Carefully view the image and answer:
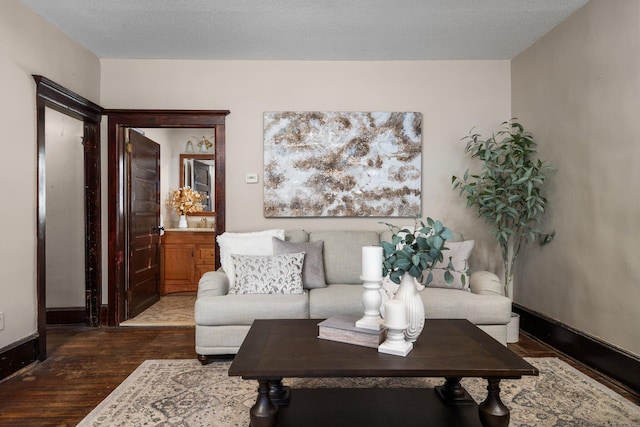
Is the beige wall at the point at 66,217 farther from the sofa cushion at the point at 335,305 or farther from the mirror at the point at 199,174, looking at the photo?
the sofa cushion at the point at 335,305

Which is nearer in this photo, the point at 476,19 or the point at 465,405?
the point at 465,405

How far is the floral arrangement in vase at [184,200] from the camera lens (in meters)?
5.83

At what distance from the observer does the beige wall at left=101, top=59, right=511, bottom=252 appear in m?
4.02

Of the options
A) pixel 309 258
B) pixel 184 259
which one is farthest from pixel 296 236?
pixel 184 259

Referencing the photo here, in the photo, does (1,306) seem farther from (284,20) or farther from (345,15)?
(345,15)

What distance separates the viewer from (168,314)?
426cm

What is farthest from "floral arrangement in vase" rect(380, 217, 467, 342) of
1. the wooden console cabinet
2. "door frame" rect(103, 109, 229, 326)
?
the wooden console cabinet

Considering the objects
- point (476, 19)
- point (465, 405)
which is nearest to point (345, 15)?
point (476, 19)

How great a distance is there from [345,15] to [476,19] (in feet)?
3.45

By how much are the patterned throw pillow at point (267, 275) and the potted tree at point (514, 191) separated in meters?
1.60

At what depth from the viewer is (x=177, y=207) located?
5887 mm

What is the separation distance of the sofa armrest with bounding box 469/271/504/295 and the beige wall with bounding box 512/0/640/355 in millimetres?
609

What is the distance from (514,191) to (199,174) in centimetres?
439

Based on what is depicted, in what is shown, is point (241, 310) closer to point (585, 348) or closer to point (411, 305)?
point (411, 305)
